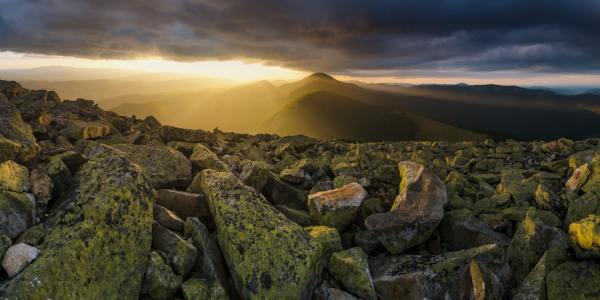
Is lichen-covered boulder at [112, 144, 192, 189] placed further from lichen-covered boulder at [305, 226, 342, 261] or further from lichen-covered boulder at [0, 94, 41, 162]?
lichen-covered boulder at [305, 226, 342, 261]

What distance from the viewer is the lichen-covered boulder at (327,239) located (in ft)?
37.2

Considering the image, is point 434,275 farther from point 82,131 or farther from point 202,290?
point 82,131

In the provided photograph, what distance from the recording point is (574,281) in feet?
32.8

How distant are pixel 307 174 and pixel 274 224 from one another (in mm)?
5833

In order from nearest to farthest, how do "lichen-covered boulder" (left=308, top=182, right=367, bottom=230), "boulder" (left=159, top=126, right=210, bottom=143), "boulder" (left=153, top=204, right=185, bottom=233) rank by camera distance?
"boulder" (left=153, top=204, right=185, bottom=233) < "lichen-covered boulder" (left=308, top=182, right=367, bottom=230) < "boulder" (left=159, top=126, right=210, bottom=143)

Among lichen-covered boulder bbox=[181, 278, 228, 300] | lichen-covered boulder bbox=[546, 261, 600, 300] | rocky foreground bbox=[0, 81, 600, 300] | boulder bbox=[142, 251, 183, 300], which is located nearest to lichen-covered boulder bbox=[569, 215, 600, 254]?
rocky foreground bbox=[0, 81, 600, 300]

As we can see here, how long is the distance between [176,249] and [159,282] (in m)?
1.04

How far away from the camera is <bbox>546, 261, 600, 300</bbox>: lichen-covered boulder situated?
32.0 ft

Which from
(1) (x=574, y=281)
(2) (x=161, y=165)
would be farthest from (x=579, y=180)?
(2) (x=161, y=165)

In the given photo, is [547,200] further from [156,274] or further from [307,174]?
[156,274]

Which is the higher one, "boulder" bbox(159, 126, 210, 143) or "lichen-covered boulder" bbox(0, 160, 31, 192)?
"lichen-covered boulder" bbox(0, 160, 31, 192)

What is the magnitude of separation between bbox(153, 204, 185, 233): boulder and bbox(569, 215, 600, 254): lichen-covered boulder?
11872 millimetres

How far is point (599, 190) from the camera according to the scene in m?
13.0

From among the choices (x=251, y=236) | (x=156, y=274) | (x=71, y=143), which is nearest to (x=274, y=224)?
(x=251, y=236)
